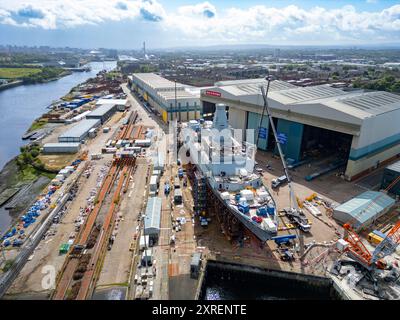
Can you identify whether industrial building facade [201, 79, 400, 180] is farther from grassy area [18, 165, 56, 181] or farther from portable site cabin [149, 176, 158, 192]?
grassy area [18, 165, 56, 181]

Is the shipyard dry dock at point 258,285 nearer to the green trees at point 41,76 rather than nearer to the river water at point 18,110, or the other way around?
the river water at point 18,110

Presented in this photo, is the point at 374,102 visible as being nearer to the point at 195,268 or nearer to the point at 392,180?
the point at 392,180

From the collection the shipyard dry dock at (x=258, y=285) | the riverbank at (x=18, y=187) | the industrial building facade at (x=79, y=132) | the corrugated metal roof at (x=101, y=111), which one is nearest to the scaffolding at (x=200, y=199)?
the shipyard dry dock at (x=258, y=285)

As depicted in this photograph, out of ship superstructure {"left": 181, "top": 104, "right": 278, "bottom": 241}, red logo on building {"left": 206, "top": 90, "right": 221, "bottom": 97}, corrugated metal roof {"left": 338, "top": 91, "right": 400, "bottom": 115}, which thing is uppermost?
corrugated metal roof {"left": 338, "top": 91, "right": 400, "bottom": 115}

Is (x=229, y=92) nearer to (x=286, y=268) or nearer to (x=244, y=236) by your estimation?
(x=244, y=236)

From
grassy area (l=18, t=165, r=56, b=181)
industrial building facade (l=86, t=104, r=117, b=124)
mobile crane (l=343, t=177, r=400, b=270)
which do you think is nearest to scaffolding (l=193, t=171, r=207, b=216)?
mobile crane (l=343, t=177, r=400, b=270)

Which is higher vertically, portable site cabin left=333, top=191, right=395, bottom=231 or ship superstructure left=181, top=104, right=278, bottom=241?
ship superstructure left=181, top=104, right=278, bottom=241

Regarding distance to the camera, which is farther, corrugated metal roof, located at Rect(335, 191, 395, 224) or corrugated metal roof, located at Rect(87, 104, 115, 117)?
corrugated metal roof, located at Rect(87, 104, 115, 117)
